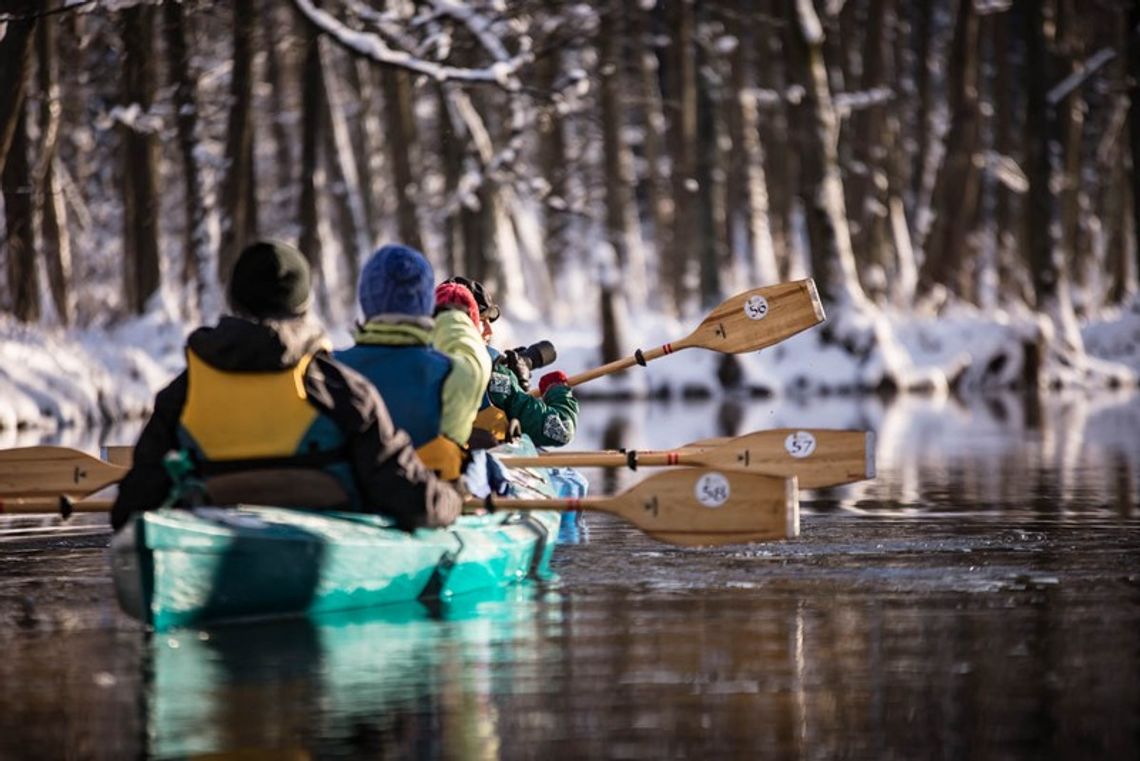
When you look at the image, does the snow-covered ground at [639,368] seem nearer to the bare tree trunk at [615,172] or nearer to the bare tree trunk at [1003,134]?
the bare tree trunk at [615,172]

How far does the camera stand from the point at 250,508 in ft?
26.9

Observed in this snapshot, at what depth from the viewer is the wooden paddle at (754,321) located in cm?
1430

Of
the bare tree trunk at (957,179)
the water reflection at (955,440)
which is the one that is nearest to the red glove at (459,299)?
the water reflection at (955,440)

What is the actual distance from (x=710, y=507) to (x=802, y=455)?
2159 mm

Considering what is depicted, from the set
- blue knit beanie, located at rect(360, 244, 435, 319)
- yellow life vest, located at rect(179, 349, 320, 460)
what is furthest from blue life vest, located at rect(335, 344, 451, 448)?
yellow life vest, located at rect(179, 349, 320, 460)

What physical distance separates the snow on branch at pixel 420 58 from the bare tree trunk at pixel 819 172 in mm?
10761

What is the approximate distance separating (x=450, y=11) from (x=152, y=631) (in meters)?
14.3

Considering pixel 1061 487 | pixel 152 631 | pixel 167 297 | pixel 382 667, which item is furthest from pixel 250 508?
pixel 167 297

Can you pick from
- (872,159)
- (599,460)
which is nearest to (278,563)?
(599,460)

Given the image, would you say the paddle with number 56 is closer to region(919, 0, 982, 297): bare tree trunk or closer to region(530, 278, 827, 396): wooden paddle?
region(530, 278, 827, 396): wooden paddle

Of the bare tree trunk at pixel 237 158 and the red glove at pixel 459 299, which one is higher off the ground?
the bare tree trunk at pixel 237 158

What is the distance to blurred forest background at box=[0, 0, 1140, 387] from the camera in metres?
24.1

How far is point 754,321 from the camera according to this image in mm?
14695

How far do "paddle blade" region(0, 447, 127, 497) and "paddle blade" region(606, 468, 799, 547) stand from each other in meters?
2.60
